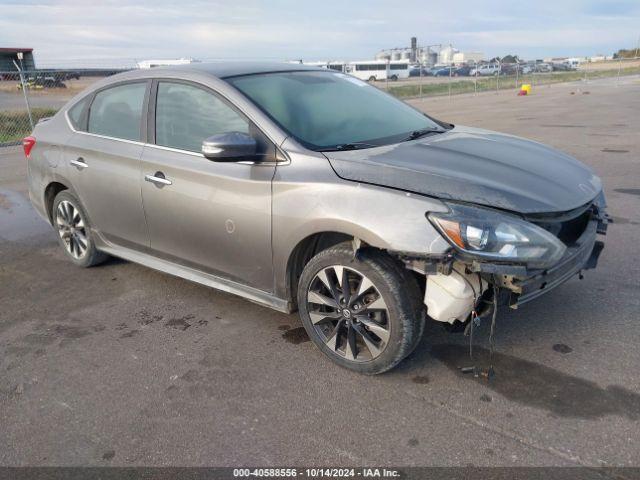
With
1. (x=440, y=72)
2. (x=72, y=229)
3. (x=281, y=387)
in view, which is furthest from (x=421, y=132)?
(x=440, y=72)

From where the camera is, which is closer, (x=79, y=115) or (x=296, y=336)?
(x=296, y=336)

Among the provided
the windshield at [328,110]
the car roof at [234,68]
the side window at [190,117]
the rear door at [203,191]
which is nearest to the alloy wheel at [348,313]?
the rear door at [203,191]

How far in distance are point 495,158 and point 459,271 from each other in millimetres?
999

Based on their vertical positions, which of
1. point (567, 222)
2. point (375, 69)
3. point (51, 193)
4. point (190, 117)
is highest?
point (375, 69)

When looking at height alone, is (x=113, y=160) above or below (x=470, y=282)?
above

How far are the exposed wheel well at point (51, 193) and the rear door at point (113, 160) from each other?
1.37 feet

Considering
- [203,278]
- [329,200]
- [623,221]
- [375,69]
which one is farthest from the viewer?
[375,69]

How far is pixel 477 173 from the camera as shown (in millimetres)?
3094

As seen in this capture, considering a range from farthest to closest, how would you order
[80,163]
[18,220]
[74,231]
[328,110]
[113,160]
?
[18,220] < [74,231] < [80,163] < [113,160] < [328,110]

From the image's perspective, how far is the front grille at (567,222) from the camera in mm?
2945

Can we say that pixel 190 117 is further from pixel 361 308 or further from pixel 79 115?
pixel 361 308

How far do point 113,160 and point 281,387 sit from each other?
2.27m

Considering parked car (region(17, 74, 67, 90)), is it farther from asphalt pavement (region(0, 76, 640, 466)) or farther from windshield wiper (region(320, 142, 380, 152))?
windshield wiper (region(320, 142, 380, 152))

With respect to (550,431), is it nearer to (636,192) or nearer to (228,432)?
(228,432)
